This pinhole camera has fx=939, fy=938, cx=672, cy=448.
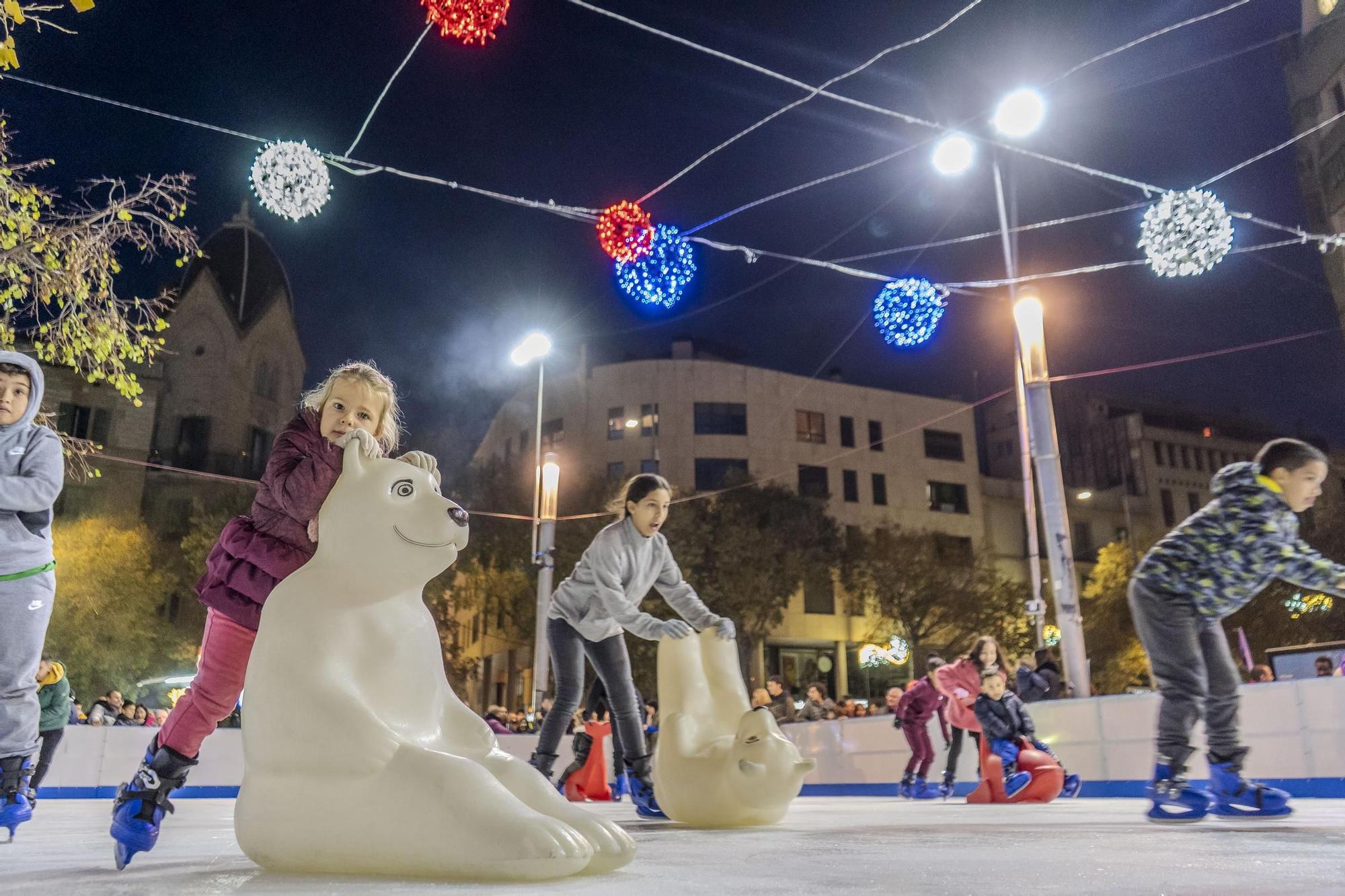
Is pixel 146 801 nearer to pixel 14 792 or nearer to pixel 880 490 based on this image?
pixel 14 792

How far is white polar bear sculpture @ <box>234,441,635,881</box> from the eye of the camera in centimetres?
201

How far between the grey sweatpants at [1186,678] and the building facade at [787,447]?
89.5 ft

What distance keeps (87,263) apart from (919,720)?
8.74 m

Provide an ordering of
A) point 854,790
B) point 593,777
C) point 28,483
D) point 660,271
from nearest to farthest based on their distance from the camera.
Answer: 1. point 28,483
2. point 593,777
3. point 660,271
4. point 854,790

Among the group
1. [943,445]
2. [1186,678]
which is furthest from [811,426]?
[1186,678]

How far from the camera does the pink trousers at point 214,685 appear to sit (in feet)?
8.91

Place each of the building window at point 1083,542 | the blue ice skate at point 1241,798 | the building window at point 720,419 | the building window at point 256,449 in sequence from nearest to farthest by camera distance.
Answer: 1. the blue ice skate at point 1241,798
2. the building window at point 256,449
3. the building window at point 720,419
4. the building window at point 1083,542

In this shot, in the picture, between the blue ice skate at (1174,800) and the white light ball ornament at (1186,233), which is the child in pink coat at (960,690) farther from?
the blue ice skate at (1174,800)

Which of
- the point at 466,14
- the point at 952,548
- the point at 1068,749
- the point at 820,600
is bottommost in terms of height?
the point at 1068,749

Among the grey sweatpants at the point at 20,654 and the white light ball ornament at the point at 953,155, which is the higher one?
the white light ball ornament at the point at 953,155

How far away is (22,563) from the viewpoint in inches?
133

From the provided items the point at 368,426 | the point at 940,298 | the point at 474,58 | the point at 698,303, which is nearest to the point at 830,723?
the point at 940,298

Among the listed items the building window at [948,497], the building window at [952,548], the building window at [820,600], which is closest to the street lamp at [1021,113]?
the building window at [820,600]

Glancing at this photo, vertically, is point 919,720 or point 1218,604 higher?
point 1218,604
